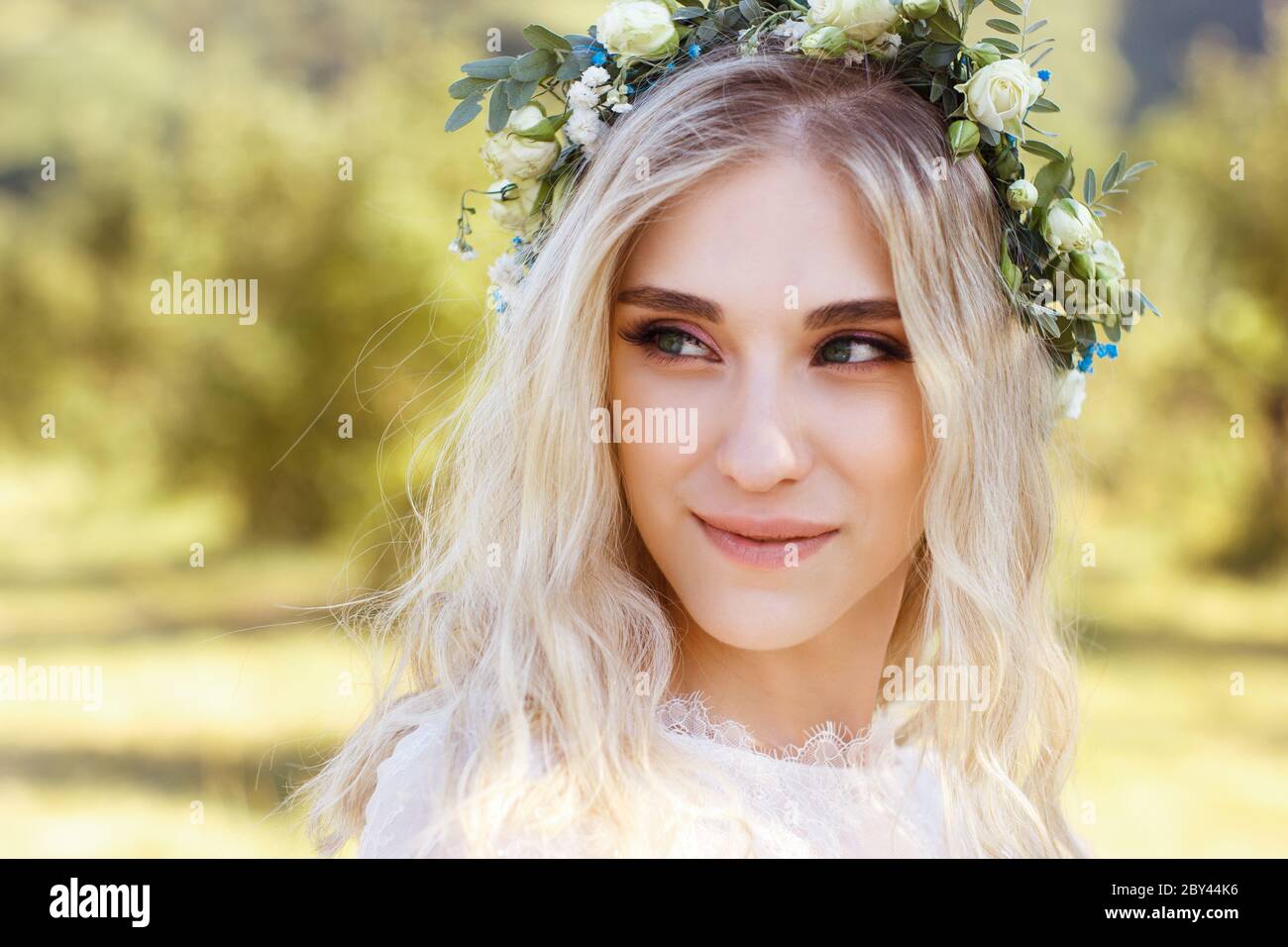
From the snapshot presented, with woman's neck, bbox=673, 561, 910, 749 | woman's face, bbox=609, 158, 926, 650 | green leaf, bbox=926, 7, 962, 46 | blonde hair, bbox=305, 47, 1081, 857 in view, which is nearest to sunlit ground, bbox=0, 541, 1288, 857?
blonde hair, bbox=305, 47, 1081, 857

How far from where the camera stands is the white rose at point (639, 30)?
2090 mm

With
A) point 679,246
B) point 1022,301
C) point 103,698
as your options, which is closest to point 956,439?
point 1022,301

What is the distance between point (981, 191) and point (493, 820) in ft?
4.35

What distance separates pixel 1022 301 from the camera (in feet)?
7.20

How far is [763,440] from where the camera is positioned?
1854 millimetres

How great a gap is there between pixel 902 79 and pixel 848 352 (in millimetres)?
528

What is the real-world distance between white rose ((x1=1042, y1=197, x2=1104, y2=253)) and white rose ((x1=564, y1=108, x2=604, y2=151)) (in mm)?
831

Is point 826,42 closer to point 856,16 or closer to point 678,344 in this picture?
point 856,16

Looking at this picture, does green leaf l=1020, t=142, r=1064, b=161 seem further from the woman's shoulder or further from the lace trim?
the woman's shoulder

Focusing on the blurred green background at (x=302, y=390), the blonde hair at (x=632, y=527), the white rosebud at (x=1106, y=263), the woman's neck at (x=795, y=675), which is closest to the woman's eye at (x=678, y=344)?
the blonde hair at (x=632, y=527)

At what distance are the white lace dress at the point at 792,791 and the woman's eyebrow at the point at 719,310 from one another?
684 millimetres

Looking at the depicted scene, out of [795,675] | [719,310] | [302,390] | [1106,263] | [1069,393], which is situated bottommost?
[795,675]

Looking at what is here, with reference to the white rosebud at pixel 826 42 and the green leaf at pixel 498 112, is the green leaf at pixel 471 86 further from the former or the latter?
the white rosebud at pixel 826 42

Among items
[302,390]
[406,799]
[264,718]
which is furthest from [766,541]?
[264,718]
